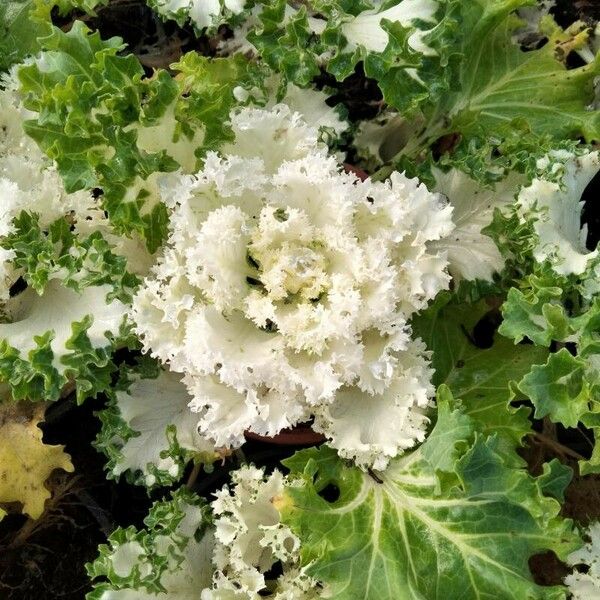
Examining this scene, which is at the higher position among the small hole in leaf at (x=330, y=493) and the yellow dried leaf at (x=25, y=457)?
the yellow dried leaf at (x=25, y=457)

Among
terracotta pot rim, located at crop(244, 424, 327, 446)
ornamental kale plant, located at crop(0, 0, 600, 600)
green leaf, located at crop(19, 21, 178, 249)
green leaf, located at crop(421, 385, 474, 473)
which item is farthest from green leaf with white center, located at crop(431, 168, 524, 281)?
green leaf, located at crop(19, 21, 178, 249)

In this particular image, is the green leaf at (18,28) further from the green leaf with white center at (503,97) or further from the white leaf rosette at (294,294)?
the green leaf with white center at (503,97)

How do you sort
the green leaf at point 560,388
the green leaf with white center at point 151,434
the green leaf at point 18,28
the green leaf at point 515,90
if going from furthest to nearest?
the green leaf at point 18,28 → the green leaf at point 515,90 → the green leaf with white center at point 151,434 → the green leaf at point 560,388

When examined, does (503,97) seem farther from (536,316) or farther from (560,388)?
(560,388)

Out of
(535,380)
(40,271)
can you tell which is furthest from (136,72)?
(535,380)

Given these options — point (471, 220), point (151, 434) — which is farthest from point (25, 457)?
point (471, 220)

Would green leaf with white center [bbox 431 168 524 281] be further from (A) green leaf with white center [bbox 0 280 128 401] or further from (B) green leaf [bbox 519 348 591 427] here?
(A) green leaf with white center [bbox 0 280 128 401]

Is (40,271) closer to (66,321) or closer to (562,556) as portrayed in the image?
(66,321)

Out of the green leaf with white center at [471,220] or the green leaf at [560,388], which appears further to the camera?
the green leaf with white center at [471,220]

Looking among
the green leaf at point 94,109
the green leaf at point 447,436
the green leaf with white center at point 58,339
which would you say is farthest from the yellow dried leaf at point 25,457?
the green leaf at point 447,436
